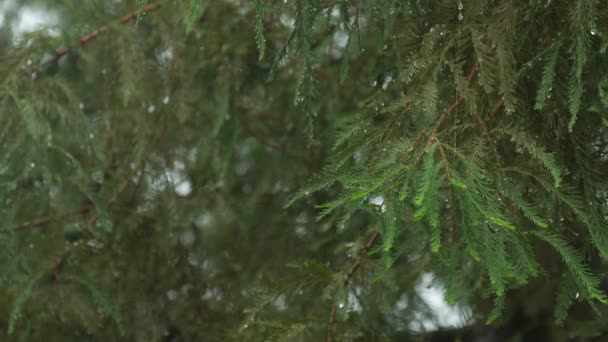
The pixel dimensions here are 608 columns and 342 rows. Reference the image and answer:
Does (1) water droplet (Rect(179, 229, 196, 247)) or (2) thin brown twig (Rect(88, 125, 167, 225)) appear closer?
(2) thin brown twig (Rect(88, 125, 167, 225))

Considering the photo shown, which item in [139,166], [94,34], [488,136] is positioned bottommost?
[488,136]

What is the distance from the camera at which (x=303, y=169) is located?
412 cm

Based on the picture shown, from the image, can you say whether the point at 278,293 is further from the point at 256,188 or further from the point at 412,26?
the point at 256,188

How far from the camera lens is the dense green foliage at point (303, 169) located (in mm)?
2131

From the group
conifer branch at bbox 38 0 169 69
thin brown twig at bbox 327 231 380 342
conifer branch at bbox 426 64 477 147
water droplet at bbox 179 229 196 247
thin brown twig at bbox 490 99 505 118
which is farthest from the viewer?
water droplet at bbox 179 229 196 247

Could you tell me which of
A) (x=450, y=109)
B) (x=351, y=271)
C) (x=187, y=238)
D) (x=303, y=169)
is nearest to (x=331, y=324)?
(x=351, y=271)

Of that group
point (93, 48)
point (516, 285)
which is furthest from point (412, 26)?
point (93, 48)

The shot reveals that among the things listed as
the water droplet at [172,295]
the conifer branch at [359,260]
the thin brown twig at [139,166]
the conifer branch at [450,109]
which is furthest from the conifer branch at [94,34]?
the conifer branch at [450,109]

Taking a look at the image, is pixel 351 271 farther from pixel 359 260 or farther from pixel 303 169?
pixel 303 169

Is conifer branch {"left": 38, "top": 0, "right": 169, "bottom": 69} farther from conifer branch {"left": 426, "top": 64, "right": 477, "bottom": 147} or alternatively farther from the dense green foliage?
conifer branch {"left": 426, "top": 64, "right": 477, "bottom": 147}

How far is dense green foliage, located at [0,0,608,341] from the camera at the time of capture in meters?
2.13

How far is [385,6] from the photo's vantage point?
244cm

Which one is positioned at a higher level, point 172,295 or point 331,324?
point 172,295

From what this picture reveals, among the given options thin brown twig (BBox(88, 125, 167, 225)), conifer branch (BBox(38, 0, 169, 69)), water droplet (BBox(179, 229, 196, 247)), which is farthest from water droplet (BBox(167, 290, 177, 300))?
conifer branch (BBox(38, 0, 169, 69))
